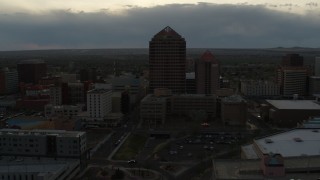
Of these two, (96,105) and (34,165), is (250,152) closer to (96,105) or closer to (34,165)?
(34,165)

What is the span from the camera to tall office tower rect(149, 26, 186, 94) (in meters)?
59.8

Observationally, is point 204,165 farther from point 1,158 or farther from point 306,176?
point 1,158

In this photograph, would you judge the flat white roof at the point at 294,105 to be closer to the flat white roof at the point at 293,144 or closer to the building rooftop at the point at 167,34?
the flat white roof at the point at 293,144

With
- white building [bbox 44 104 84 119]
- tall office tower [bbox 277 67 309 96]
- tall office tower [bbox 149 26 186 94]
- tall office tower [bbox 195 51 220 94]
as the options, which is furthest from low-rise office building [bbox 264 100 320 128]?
white building [bbox 44 104 84 119]

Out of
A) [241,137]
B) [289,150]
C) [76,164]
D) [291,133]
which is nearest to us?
[289,150]

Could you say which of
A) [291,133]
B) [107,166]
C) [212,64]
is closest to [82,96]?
[212,64]

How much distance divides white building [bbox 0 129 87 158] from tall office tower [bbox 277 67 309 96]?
140ft

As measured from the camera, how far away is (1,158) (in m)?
31.9

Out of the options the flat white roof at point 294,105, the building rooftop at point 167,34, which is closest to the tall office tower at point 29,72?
the building rooftop at point 167,34

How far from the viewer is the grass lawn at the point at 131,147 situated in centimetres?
3416

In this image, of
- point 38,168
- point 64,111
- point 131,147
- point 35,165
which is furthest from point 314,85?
point 38,168

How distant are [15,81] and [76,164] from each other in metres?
50.8

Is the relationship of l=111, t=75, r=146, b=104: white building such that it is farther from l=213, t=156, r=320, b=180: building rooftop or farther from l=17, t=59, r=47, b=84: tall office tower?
l=213, t=156, r=320, b=180: building rooftop

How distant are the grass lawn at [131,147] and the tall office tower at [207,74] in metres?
20.2
